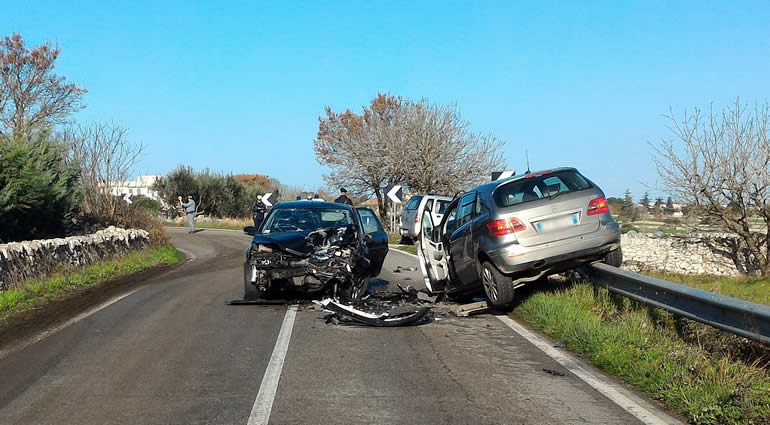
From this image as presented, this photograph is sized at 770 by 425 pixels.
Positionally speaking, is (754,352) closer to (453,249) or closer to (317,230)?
(453,249)

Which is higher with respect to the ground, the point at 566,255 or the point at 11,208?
the point at 11,208

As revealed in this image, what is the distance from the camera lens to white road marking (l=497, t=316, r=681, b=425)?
5.38 m

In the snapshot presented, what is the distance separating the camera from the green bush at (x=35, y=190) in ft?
53.3

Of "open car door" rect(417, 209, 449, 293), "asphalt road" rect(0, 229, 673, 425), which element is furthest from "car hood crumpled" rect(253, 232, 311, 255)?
"open car door" rect(417, 209, 449, 293)

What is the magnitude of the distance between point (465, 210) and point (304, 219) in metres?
3.02

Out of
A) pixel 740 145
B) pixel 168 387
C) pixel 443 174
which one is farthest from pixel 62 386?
pixel 443 174

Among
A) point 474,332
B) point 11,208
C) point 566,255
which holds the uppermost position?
point 11,208

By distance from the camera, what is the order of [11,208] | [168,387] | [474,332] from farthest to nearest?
[11,208] < [474,332] < [168,387]

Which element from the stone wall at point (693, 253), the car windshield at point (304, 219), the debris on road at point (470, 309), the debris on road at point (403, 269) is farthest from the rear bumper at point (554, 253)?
the stone wall at point (693, 253)

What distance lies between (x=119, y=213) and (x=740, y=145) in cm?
2009

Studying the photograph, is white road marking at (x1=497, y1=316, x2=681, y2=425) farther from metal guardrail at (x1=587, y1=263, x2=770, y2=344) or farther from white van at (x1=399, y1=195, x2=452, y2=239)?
white van at (x1=399, y1=195, x2=452, y2=239)

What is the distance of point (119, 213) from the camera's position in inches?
928

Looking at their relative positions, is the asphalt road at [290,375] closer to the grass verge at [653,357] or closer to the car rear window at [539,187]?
the grass verge at [653,357]

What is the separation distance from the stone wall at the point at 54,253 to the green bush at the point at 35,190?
1292 mm
